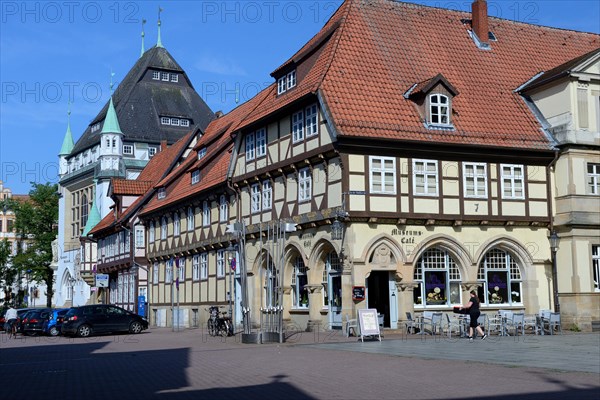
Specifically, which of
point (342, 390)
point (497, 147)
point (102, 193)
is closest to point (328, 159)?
point (497, 147)

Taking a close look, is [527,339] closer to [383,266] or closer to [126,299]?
[383,266]

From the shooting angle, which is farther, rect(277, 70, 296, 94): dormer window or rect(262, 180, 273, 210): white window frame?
rect(262, 180, 273, 210): white window frame

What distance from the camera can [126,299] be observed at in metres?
58.5

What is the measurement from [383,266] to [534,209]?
22.4 feet

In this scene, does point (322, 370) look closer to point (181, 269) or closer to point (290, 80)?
point (290, 80)

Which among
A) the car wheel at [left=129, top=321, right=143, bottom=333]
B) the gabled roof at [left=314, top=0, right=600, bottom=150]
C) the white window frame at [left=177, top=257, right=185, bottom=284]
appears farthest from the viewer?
the white window frame at [left=177, top=257, right=185, bottom=284]

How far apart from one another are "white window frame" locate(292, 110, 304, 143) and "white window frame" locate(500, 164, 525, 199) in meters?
7.67

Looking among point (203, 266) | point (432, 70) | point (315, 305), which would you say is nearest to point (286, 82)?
point (432, 70)

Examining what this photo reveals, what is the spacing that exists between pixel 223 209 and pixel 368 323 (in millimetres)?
16280

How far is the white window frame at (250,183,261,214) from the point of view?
121 feet

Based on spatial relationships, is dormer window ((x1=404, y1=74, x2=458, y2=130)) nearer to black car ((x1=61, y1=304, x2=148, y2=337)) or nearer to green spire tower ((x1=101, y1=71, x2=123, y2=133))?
black car ((x1=61, y1=304, x2=148, y2=337))

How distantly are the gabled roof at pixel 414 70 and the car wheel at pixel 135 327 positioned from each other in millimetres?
10315

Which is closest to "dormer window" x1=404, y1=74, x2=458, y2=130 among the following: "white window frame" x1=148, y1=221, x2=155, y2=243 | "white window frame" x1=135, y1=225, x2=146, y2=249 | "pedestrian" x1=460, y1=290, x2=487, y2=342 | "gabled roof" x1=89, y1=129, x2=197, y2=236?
"pedestrian" x1=460, y1=290, x2=487, y2=342

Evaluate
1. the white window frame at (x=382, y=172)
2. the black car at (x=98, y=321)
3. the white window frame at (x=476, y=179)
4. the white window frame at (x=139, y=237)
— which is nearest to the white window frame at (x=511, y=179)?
the white window frame at (x=476, y=179)
